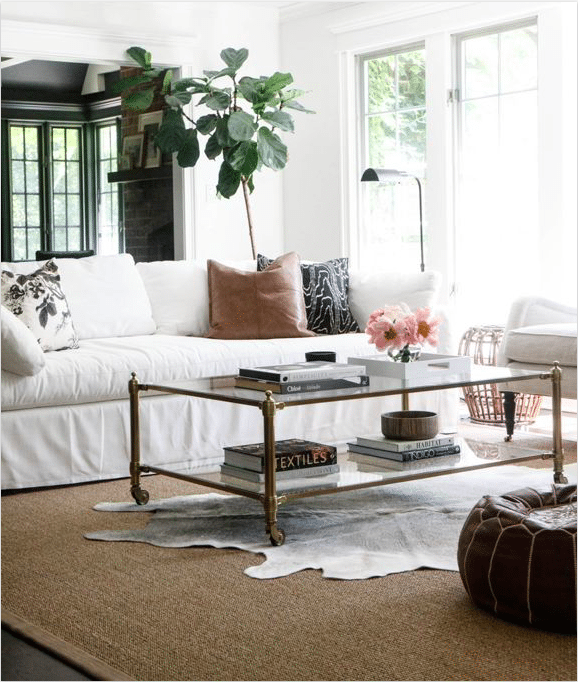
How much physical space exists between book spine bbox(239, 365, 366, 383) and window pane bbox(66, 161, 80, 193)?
7.06m

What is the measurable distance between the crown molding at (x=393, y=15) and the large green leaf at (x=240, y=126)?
1.13 m

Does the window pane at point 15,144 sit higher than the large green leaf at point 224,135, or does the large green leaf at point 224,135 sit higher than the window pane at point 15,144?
the window pane at point 15,144

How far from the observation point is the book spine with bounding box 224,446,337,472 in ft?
10.8

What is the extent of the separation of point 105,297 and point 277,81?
2021 mm

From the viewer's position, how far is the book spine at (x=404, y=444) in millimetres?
3508

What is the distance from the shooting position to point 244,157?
624 cm

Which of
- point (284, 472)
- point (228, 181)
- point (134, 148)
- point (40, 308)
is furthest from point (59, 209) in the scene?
point (284, 472)

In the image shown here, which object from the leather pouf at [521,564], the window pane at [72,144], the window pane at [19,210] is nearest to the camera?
the leather pouf at [521,564]

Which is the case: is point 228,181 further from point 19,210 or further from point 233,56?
point 19,210

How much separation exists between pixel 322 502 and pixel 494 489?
638 millimetres

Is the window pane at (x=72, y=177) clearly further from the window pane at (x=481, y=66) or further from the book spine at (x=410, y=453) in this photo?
the book spine at (x=410, y=453)

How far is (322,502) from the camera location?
369cm

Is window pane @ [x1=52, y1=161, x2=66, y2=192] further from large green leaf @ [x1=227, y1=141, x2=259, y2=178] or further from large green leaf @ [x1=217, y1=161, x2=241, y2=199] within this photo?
large green leaf @ [x1=227, y1=141, x2=259, y2=178]

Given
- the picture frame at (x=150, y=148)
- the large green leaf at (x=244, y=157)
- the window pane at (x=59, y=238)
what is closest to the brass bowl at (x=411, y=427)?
the large green leaf at (x=244, y=157)
